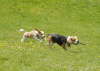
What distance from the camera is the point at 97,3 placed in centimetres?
5409

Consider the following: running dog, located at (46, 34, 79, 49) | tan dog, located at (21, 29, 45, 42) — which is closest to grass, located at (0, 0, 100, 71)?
tan dog, located at (21, 29, 45, 42)

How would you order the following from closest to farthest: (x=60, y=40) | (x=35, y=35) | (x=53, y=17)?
(x=60, y=40)
(x=35, y=35)
(x=53, y=17)

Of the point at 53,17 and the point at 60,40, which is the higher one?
the point at 53,17

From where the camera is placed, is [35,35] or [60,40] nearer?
[60,40]

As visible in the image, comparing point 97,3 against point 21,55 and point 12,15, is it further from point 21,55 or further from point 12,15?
point 21,55

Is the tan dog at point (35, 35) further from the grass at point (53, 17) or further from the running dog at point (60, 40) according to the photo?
the grass at point (53, 17)

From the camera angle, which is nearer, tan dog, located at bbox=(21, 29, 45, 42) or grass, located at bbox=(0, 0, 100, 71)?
tan dog, located at bbox=(21, 29, 45, 42)

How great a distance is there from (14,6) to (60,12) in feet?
19.4

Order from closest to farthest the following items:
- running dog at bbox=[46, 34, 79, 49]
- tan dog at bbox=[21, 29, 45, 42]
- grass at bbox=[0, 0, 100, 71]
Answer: running dog at bbox=[46, 34, 79, 49] < tan dog at bbox=[21, 29, 45, 42] < grass at bbox=[0, 0, 100, 71]

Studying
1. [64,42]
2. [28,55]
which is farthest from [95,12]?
[28,55]

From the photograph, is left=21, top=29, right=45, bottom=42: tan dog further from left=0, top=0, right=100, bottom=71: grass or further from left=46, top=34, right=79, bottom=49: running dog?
left=0, top=0, right=100, bottom=71: grass

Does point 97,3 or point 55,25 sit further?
point 97,3

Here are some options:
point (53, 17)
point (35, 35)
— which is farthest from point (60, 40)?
point (53, 17)

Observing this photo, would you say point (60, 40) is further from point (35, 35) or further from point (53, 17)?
point (53, 17)
